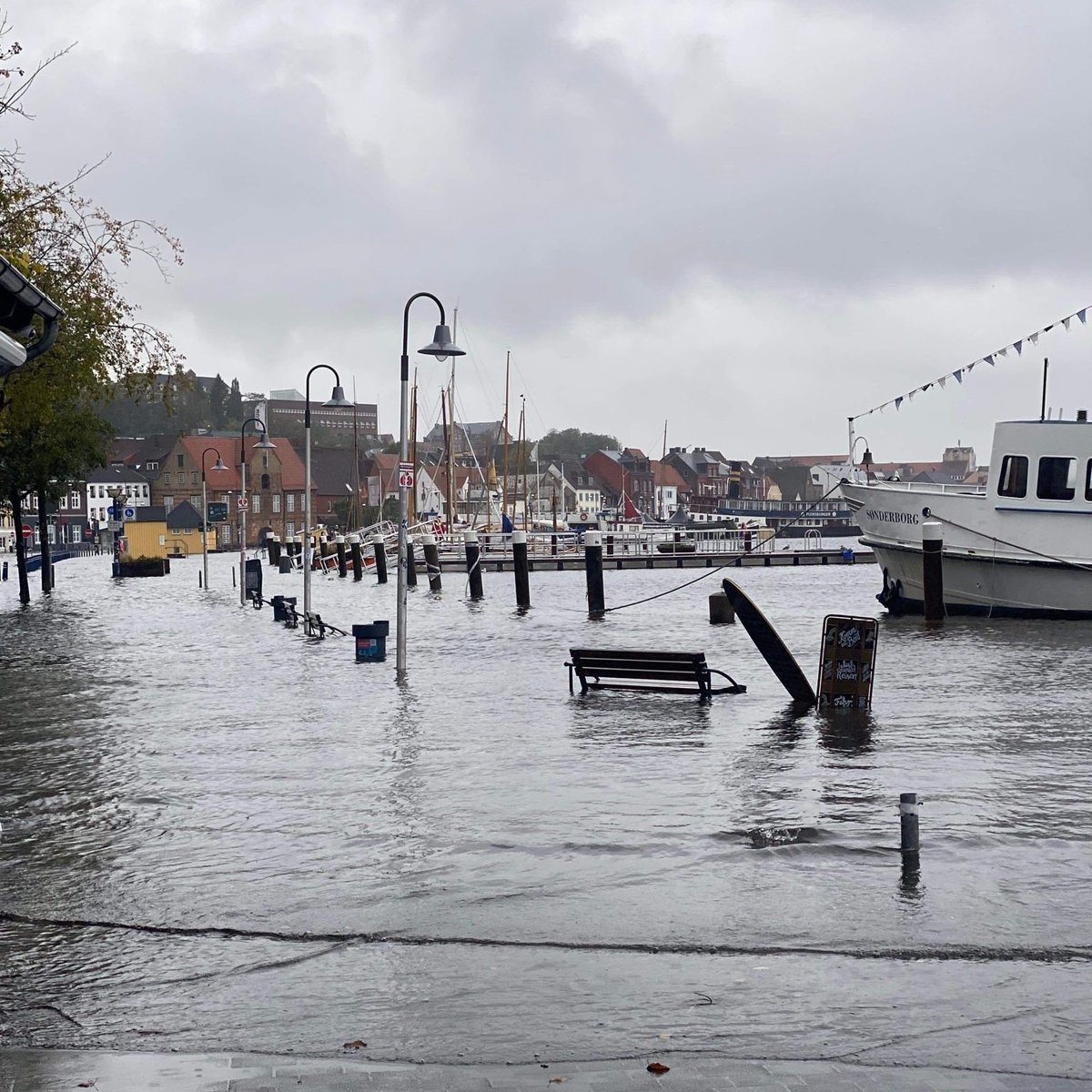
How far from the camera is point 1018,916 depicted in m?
8.05

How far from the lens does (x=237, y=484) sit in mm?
151375

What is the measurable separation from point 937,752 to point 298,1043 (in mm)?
9650

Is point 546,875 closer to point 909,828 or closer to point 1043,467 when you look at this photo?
point 909,828

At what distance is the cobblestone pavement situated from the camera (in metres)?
5.43

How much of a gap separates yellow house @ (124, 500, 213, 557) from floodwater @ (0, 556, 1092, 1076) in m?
86.7

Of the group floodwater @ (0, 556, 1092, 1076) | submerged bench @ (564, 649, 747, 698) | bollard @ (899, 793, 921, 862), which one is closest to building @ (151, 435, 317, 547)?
submerged bench @ (564, 649, 747, 698)

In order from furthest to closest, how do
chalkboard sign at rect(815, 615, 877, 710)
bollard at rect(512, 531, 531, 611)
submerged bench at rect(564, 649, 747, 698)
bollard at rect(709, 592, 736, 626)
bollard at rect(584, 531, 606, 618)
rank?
1. bollard at rect(512, 531, 531, 611)
2. bollard at rect(584, 531, 606, 618)
3. bollard at rect(709, 592, 736, 626)
4. submerged bench at rect(564, 649, 747, 698)
5. chalkboard sign at rect(815, 615, 877, 710)

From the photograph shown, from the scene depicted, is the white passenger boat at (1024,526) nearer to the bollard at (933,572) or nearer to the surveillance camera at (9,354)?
the bollard at (933,572)

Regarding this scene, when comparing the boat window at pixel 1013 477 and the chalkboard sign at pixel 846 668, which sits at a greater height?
the boat window at pixel 1013 477

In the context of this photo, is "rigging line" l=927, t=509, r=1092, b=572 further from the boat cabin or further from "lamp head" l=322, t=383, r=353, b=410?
"lamp head" l=322, t=383, r=353, b=410

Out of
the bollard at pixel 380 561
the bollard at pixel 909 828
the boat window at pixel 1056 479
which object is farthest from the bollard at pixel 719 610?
the bollard at pixel 380 561

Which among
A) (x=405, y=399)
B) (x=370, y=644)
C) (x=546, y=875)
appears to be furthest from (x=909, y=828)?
(x=370, y=644)

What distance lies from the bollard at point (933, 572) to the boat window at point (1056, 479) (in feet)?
9.70

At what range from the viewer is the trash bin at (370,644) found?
24438mm
